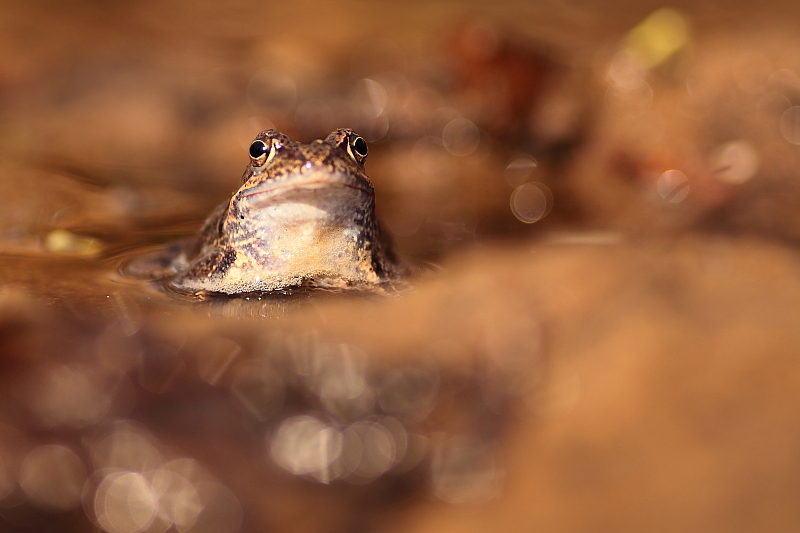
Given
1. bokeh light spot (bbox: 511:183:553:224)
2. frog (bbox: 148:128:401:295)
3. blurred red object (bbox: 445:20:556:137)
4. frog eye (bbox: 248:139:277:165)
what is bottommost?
frog (bbox: 148:128:401:295)

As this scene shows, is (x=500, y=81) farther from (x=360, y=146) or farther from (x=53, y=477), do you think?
(x=53, y=477)

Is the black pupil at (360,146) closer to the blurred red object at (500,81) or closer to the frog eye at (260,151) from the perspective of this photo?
the frog eye at (260,151)

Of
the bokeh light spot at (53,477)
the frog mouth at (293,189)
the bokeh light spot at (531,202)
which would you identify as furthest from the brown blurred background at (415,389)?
the bokeh light spot at (531,202)

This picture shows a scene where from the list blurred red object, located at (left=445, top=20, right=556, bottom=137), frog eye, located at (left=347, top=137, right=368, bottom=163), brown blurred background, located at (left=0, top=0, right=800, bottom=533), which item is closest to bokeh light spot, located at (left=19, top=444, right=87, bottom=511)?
brown blurred background, located at (left=0, top=0, right=800, bottom=533)

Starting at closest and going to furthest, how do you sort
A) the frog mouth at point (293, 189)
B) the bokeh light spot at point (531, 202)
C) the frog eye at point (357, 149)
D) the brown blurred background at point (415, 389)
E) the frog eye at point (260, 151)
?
the brown blurred background at point (415, 389)
the frog mouth at point (293, 189)
the frog eye at point (260, 151)
the frog eye at point (357, 149)
the bokeh light spot at point (531, 202)

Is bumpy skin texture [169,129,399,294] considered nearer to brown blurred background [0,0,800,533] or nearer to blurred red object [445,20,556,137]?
brown blurred background [0,0,800,533]

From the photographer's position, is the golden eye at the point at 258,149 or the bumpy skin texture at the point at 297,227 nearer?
the bumpy skin texture at the point at 297,227

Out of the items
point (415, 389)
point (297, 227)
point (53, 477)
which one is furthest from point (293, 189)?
point (53, 477)
